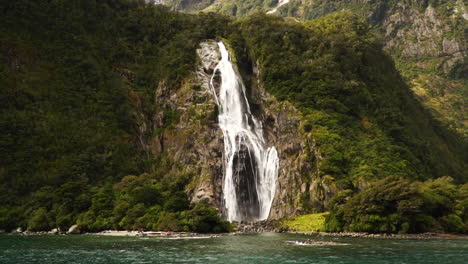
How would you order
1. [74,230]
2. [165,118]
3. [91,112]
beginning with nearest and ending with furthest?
[74,230] < [91,112] < [165,118]

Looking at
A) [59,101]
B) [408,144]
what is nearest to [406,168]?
[408,144]

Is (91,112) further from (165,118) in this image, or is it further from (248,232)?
(248,232)

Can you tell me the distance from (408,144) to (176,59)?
53.4 m

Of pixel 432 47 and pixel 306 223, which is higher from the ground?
pixel 432 47

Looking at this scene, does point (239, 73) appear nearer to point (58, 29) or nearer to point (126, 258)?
point (58, 29)

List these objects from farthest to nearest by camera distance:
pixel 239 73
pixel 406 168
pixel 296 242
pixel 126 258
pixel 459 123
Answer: pixel 459 123, pixel 239 73, pixel 406 168, pixel 296 242, pixel 126 258

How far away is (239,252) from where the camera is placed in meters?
43.8

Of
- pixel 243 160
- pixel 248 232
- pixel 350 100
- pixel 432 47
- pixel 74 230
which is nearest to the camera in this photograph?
pixel 248 232

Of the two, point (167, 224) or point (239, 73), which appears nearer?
point (167, 224)

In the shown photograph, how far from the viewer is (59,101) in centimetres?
9962

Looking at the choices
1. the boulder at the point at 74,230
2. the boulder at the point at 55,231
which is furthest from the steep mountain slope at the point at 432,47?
the boulder at the point at 55,231

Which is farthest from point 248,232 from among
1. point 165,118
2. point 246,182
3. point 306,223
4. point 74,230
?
point 165,118

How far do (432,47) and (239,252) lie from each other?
15854 cm

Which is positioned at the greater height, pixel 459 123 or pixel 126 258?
pixel 459 123
